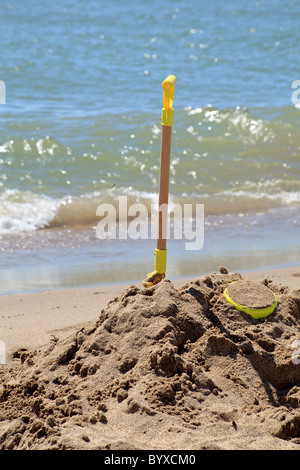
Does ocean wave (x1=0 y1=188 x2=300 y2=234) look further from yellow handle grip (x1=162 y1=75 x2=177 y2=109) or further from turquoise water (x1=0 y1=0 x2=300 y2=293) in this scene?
yellow handle grip (x1=162 y1=75 x2=177 y2=109)

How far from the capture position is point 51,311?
16.1 ft

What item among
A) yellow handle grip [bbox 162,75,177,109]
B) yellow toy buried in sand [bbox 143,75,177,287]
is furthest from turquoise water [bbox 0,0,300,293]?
yellow handle grip [bbox 162,75,177,109]

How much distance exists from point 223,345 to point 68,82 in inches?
502

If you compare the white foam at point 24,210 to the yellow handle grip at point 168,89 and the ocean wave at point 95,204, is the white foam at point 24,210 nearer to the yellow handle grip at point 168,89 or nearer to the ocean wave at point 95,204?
the ocean wave at point 95,204

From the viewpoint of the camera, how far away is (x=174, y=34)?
67.4 ft

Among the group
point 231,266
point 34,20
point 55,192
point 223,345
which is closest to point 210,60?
point 34,20

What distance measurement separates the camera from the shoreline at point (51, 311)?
4.37 metres

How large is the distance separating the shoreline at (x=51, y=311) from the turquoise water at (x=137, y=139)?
0.31 metres

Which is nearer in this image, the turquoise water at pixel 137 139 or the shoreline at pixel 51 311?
the shoreline at pixel 51 311

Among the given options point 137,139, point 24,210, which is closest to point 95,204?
point 24,210

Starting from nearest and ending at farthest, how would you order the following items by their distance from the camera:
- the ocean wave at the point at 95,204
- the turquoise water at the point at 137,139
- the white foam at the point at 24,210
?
the turquoise water at the point at 137,139 < the white foam at the point at 24,210 < the ocean wave at the point at 95,204

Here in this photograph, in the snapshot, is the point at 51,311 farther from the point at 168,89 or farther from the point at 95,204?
the point at 95,204

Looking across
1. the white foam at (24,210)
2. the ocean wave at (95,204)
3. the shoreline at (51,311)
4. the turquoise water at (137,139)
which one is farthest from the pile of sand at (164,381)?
the ocean wave at (95,204)

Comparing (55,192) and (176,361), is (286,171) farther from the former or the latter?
(176,361)
